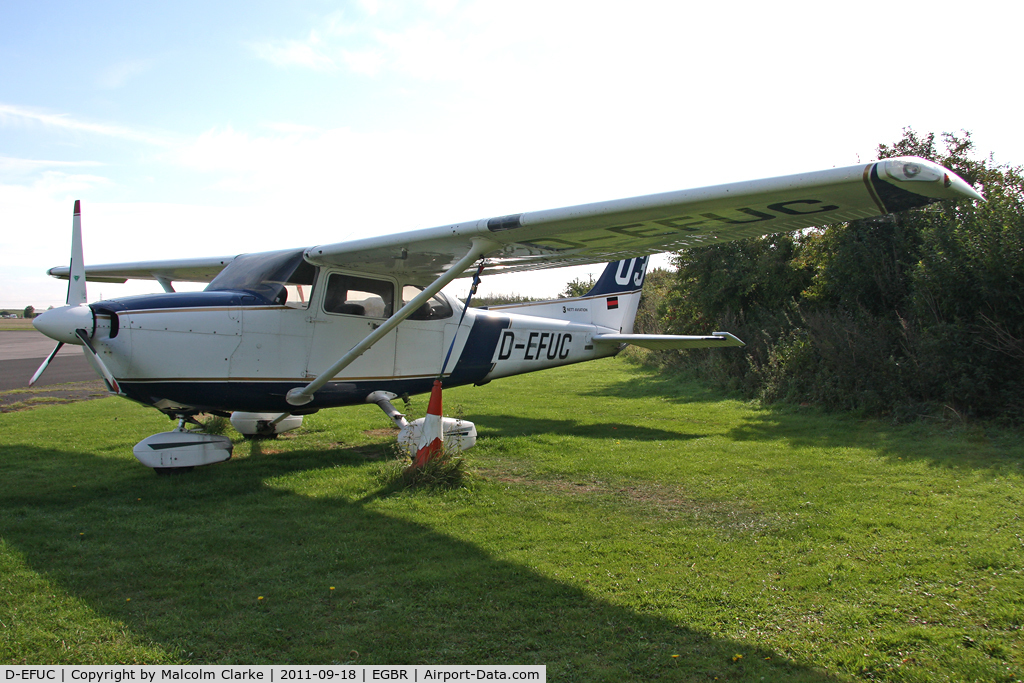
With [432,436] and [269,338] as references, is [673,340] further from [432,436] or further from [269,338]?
[269,338]

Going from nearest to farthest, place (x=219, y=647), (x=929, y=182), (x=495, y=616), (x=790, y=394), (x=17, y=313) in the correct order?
(x=219, y=647)
(x=495, y=616)
(x=929, y=182)
(x=790, y=394)
(x=17, y=313)

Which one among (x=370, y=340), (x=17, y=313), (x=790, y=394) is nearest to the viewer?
(x=370, y=340)

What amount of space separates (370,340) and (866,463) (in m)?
5.37

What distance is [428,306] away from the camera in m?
7.57

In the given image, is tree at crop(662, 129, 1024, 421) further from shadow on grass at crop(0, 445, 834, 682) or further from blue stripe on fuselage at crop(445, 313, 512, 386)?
shadow on grass at crop(0, 445, 834, 682)

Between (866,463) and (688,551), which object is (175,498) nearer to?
(688,551)

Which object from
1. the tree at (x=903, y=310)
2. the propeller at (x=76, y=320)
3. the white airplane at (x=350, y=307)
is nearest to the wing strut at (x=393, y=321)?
the white airplane at (x=350, y=307)

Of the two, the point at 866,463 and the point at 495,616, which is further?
the point at 866,463

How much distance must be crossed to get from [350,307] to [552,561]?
399cm

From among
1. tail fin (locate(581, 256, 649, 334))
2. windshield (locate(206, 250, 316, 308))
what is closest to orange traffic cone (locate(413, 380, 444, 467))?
windshield (locate(206, 250, 316, 308))

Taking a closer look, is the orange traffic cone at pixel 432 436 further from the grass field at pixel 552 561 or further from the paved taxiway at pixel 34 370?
the paved taxiway at pixel 34 370

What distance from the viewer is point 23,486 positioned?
5.67m

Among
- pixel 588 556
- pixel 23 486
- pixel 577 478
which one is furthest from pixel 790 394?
pixel 23 486

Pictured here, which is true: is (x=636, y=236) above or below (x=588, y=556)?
above
